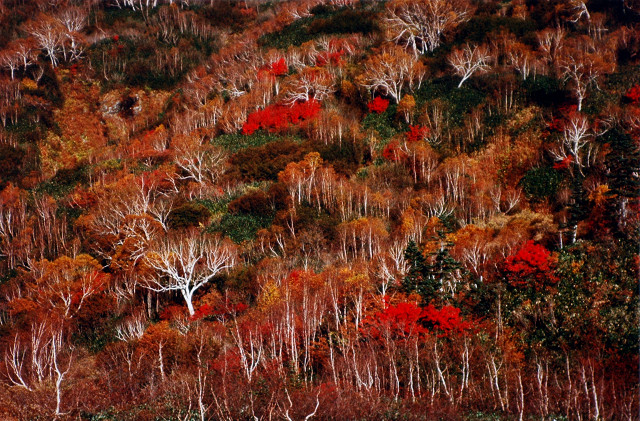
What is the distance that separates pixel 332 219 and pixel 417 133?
73.4 feet

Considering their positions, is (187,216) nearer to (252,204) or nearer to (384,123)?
(252,204)

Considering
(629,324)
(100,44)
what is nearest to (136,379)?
(629,324)

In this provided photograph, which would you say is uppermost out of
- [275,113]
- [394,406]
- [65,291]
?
[275,113]

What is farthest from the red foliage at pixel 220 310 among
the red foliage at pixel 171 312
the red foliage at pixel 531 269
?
the red foliage at pixel 531 269

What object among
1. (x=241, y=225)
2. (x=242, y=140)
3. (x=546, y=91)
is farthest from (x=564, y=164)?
(x=242, y=140)

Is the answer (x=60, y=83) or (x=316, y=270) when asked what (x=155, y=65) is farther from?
(x=316, y=270)

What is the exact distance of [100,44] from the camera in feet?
426

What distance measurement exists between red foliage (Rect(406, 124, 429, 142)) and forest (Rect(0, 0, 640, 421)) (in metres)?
0.59

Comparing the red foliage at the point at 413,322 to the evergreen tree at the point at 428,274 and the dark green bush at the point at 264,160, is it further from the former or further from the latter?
the dark green bush at the point at 264,160

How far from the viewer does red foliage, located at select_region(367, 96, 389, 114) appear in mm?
84312

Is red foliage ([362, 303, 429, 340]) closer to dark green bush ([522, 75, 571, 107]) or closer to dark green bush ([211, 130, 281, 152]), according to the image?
dark green bush ([522, 75, 571, 107])

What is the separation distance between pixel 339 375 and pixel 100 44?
120 metres

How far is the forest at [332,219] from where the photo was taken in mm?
31359

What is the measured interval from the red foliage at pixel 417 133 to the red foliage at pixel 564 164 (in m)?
18.4
